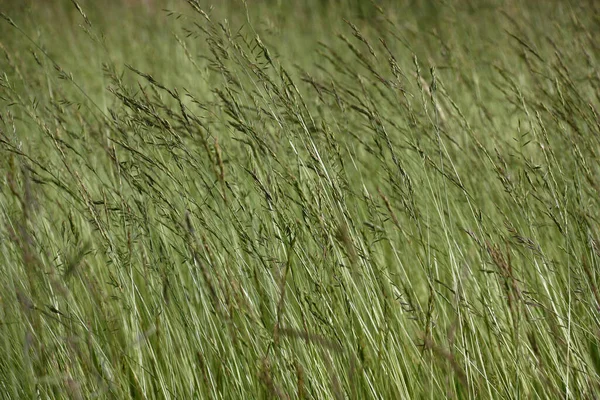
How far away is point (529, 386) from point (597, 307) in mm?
265

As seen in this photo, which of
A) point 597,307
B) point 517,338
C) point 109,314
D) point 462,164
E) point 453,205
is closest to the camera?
point 517,338

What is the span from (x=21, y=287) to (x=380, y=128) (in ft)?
3.63

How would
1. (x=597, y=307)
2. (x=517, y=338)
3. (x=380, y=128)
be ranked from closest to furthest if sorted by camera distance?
1. (x=517, y=338)
2. (x=597, y=307)
3. (x=380, y=128)

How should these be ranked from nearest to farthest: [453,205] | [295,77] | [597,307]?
1. [597,307]
2. [453,205]
3. [295,77]

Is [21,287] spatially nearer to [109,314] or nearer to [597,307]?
[109,314]

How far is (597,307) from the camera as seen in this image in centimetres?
151

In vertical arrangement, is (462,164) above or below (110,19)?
below

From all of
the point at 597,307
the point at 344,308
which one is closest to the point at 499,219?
the point at 597,307

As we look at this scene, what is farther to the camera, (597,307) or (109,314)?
(109,314)

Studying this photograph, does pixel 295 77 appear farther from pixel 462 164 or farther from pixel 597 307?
pixel 597 307

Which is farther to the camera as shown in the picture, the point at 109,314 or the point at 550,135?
the point at 550,135

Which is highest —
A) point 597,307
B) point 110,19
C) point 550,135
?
point 110,19

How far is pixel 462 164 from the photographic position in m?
2.23

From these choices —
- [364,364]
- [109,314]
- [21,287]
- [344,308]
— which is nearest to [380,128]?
[344,308]
